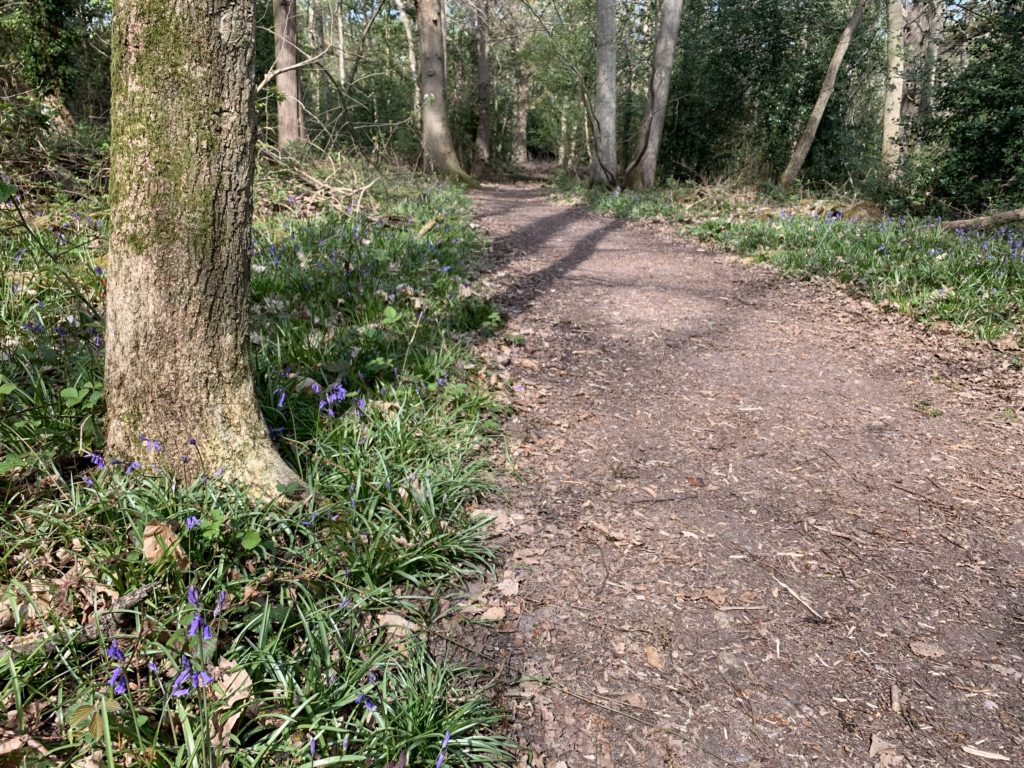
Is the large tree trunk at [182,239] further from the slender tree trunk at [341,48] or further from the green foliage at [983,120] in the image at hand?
the green foliage at [983,120]

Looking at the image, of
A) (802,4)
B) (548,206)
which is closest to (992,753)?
(548,206)

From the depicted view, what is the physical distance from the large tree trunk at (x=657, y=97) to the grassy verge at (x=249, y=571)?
11105 mm

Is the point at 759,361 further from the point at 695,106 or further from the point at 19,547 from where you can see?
the point at 695,106

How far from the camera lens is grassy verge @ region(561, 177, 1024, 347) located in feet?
15.9

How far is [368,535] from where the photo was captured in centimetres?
224

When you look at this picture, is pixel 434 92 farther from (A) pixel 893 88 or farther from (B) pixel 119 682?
(B) pixel 119 682

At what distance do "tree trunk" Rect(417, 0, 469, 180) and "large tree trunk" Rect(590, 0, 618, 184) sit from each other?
11.8ft

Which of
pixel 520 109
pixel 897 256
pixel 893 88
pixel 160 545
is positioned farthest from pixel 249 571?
pixel 520 109

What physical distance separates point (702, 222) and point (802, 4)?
7.73 m

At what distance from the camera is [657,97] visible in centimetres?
1276

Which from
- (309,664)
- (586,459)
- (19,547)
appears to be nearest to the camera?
(309,664)

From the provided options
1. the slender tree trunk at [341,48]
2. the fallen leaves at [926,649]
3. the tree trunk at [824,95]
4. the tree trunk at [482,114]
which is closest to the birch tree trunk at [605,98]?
the tree trunk at [824,95]

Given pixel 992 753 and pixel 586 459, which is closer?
pixel 992 753

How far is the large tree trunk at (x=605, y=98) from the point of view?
1257 centimetres
